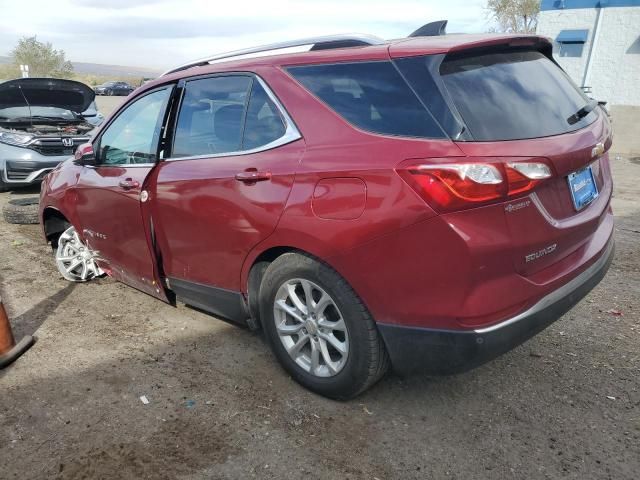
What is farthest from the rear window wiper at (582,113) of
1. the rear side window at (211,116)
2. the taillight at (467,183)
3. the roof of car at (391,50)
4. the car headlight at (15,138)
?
the car headlight at (15,138)

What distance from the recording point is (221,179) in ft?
9.64

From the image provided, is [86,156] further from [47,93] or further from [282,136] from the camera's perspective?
[47,93]

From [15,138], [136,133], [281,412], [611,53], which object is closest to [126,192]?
[136,133]

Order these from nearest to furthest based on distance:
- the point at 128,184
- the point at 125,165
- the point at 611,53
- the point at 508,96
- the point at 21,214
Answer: the point at 508,96, the point at 128,184, the point at 125,165, the point at 21,214, the point at 611,53

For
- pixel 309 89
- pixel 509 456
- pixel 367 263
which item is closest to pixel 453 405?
pixel 509 456

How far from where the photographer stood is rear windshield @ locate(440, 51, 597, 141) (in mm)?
2285

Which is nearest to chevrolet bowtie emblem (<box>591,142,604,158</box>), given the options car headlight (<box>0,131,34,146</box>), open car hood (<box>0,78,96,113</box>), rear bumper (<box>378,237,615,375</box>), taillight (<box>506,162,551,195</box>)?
A: taillight (<box>506,162,551,195</box>)

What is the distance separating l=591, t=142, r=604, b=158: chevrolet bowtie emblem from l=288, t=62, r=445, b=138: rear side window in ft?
3.01

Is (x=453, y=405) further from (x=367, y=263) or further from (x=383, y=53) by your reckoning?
(x=383, y=53)

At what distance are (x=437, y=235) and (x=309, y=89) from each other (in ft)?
3.52

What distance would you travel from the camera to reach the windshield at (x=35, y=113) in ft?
26.6

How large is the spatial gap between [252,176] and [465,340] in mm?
1364

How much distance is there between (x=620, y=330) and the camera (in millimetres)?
3607

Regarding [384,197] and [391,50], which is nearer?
[384,197]
